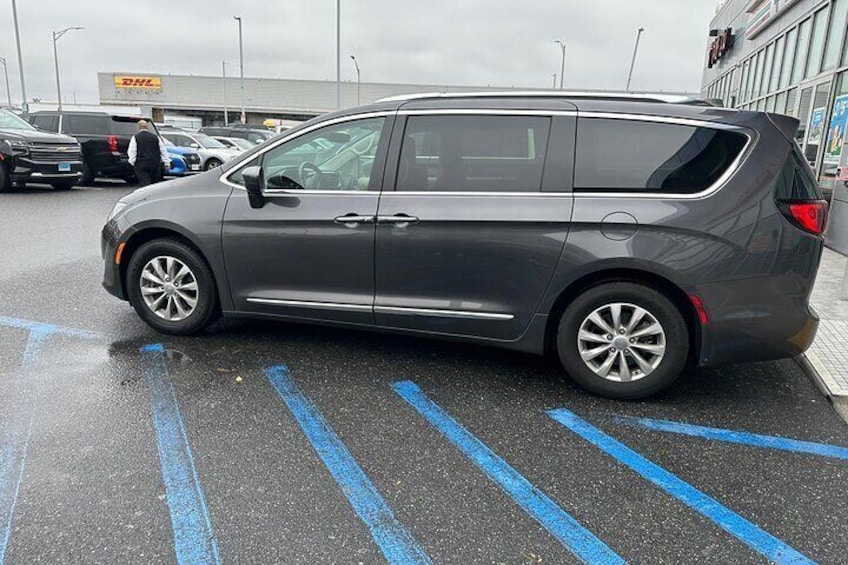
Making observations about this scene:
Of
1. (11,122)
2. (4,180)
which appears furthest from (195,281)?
(11,122)

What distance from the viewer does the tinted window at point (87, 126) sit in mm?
15734

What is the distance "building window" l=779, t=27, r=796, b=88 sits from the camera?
1116 cm

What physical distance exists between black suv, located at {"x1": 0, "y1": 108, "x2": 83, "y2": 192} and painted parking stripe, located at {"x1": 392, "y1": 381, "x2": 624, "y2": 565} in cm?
1306

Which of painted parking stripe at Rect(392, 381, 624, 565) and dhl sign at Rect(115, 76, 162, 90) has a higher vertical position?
dhl sign at Rect(115, 76, 162, 90)

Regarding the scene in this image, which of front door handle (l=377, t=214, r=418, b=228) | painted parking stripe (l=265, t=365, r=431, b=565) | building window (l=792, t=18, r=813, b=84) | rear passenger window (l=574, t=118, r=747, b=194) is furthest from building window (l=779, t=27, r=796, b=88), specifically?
painted parking stripe (l=265, t=365, r=431, b=565)

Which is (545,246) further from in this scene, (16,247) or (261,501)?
(16,247)

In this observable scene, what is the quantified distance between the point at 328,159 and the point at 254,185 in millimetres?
530

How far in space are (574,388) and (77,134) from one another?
16009 mm

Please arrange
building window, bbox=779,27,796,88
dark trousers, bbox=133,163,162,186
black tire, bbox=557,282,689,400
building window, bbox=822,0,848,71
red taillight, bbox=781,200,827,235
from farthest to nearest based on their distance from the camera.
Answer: dark trousers, bbox=133,163,162,186
building window, bbox=779,27,796,88
building window, bbox=822,0,848,71
black tire, bbox=557,282,689,400
red taillight, bbox=781,200,827,235

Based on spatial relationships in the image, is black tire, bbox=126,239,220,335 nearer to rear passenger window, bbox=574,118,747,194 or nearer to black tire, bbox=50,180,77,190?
rear passenger window, bbox=574,118,747,194

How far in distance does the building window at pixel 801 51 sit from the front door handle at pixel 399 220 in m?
9.83

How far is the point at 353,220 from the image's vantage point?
397cm

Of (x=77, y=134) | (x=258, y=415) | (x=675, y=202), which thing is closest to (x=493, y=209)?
(x=675, y=202)

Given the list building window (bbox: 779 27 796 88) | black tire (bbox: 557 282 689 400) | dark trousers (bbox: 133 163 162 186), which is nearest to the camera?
black tire (bbox: 557 282 689 400)
